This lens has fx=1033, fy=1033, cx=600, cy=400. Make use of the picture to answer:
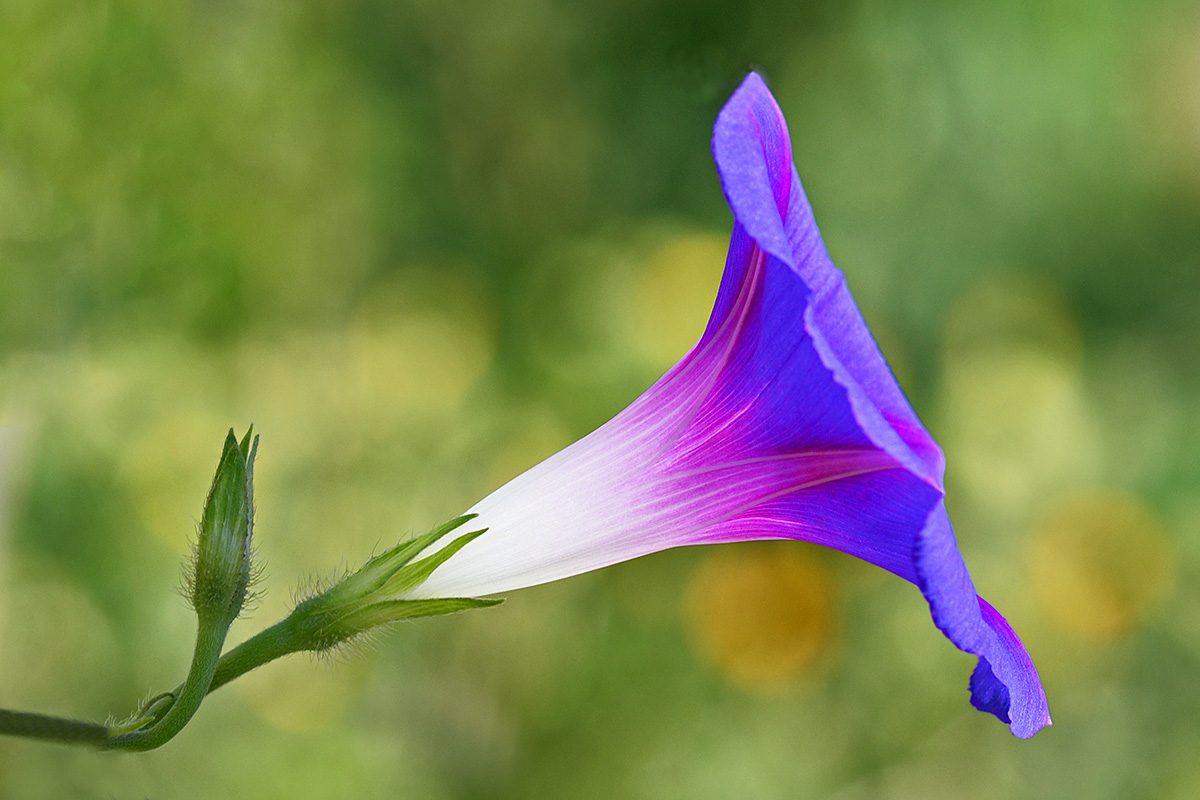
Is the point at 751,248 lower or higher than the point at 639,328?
higher

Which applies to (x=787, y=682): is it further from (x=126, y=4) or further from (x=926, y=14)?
(x=126, y=4)

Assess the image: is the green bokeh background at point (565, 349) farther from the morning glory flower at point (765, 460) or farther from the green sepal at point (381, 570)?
the morning glory flower at point (765, 460)

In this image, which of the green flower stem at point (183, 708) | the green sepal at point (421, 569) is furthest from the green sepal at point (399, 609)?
the green flower stem at point (183, 708)

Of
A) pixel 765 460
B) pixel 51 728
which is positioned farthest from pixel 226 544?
pixel 765 460

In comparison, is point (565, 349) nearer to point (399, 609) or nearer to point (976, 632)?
point (399, 609)

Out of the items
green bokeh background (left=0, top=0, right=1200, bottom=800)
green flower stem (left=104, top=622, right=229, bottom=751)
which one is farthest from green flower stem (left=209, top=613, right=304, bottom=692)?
green bokeh background (left=0, top=0, right=1200, bottom=800)

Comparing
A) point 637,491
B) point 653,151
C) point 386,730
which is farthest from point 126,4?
point 637,491
